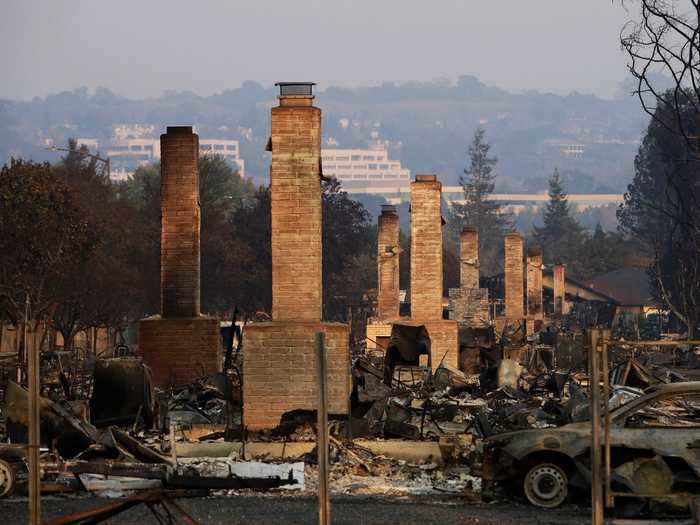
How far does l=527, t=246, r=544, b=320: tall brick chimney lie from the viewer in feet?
221

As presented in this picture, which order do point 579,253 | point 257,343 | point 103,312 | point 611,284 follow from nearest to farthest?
point 257,343 < point 103,312 < point 611,284 < point 579,253

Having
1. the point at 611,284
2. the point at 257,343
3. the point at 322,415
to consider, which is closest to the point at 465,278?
the point at 257,343

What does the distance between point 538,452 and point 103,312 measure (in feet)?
128

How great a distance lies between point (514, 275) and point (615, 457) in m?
45.5

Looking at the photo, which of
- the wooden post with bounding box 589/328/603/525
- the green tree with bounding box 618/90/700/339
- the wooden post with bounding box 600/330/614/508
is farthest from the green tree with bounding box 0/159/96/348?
the wooden post with bounding box 589/328/603/525

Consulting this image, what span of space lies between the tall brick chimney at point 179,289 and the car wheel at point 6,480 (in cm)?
890

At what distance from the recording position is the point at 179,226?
84.7ft

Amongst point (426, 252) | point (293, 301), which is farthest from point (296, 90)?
point (426, 252)

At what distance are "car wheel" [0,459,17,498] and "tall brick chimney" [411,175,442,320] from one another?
21.6 meters

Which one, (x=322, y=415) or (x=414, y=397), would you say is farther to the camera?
(x=414, y=397)

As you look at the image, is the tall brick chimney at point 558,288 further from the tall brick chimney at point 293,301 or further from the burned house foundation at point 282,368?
the burned house foundation at point 282,368

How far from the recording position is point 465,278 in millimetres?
53219

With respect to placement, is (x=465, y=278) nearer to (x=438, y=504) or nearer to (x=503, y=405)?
(x=503, y=405)

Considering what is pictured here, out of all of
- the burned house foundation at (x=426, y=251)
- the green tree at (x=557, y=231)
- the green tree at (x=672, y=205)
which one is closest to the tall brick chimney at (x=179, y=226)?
the green tree at (x=672, y=205)
